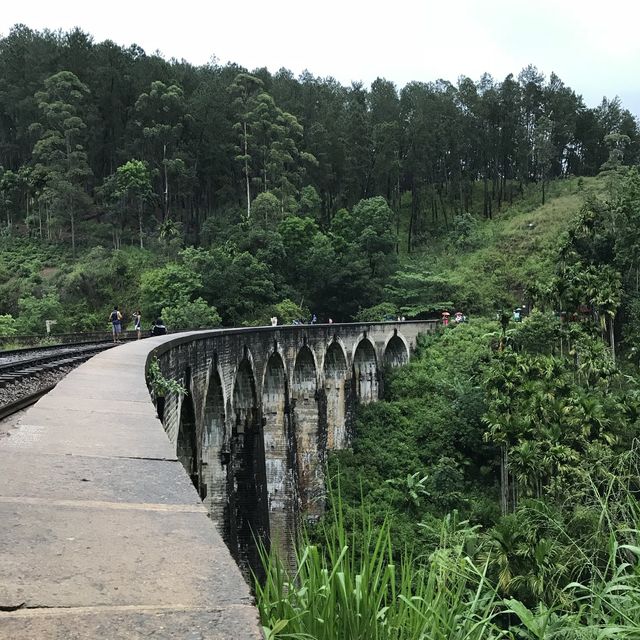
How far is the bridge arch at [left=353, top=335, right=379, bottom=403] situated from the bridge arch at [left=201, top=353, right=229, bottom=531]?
16834mm

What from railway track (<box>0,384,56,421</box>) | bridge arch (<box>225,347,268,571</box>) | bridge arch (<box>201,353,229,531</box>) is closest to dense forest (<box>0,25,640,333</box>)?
bridge arch (<box>225,347,268,571</box>)

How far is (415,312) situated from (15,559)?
44.2m

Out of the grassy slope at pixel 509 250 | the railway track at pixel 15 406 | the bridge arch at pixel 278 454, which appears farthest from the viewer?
the grassy slope at pixel 509 250

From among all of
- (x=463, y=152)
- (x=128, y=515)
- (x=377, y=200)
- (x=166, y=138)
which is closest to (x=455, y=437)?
(x=377, y=200)

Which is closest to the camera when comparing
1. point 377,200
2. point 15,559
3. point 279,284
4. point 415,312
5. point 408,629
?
point 15,559

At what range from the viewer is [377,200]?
51125 mm

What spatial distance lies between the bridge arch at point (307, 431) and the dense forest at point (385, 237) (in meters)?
1.27

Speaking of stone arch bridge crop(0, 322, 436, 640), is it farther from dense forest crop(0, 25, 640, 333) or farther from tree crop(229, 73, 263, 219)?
tree crop(229, 73, 263, 219)

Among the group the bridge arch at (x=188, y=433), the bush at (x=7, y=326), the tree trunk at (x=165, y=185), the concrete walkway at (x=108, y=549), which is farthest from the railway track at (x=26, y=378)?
the tree trunk at (x=165, y=185)

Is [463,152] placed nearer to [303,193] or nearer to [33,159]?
[303,193]

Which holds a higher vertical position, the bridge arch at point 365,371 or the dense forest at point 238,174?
the dense forest at point 238,174

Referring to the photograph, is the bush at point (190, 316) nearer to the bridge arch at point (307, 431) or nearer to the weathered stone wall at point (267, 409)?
the weathered stone wall at point (267, 409)

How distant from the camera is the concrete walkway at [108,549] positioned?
1265 mm

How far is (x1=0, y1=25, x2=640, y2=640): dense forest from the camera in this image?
2497 cm
